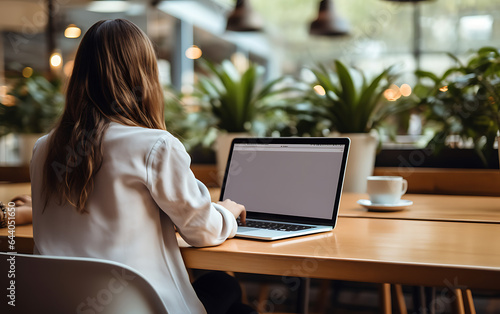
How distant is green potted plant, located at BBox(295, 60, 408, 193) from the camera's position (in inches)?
75.6

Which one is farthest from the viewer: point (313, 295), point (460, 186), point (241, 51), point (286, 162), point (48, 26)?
point (241, 51)

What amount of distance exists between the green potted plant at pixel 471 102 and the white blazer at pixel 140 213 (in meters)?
0.96

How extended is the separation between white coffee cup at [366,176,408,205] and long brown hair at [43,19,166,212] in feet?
2.25

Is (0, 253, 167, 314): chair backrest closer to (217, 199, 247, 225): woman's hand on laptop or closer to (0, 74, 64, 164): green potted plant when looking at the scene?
(217, 199, 247, 225): woman's hand on laptop

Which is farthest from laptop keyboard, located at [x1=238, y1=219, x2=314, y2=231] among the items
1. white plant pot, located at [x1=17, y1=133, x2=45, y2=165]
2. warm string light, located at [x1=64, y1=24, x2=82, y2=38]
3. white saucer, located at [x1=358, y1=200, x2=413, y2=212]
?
warm string light, located at [x1=64, y1=24, x2=82, y2=38]

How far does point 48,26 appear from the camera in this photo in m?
4.70

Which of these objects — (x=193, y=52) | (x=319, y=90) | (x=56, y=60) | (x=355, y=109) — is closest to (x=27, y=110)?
(x=56, y=60)

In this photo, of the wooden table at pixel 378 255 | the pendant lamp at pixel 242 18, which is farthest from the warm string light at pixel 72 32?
the wooden table at pixel 378 255

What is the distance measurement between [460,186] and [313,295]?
3.76 ft

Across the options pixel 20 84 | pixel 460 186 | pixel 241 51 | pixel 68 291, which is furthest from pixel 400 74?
pixel 241 51

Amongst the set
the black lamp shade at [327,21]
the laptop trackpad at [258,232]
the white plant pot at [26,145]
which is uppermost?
the black lamp shade at [327,21]

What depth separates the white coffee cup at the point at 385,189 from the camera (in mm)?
1401

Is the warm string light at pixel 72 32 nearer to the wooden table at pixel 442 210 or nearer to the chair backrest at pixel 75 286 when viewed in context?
the wooden table at pixel 442 210

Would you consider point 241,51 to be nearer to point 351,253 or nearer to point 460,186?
point 460,186
